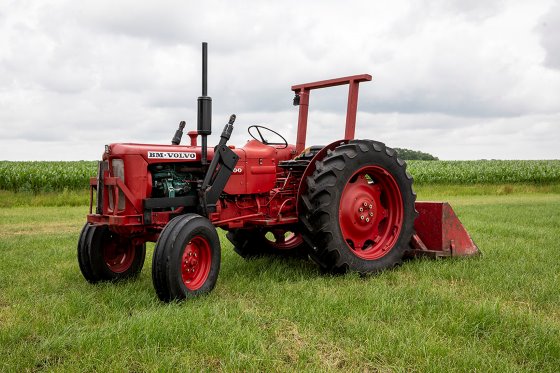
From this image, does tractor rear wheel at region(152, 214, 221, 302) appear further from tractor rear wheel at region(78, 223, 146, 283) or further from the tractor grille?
tractor rear wheel at region(78, 223, 146, 283)

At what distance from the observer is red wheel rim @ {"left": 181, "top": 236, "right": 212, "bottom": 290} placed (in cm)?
470

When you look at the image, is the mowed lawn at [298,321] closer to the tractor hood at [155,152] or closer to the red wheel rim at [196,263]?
the red wheel rim at [196,263]

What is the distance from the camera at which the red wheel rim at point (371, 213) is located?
19.1ft

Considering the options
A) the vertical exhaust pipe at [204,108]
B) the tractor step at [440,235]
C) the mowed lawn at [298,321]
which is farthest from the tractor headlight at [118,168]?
the tractor step at [440,235]

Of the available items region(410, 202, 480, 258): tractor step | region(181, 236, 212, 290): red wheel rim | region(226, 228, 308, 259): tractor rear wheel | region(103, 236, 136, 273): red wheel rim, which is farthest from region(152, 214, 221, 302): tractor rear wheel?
region(410, 202, 480, 258): tractor step

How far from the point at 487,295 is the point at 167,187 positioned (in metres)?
3.08

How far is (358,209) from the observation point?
582 centimetres

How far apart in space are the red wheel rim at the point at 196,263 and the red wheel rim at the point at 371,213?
1505 millimetres

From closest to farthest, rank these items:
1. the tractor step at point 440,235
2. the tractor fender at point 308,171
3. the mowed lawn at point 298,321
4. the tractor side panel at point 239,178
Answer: the mowed lawn at point 298,321 < the tractor side panel at point 239,178 < the tractor fender at point 308,171 < the tractor step at point 440,235

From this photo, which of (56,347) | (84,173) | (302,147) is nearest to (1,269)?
(56,347)

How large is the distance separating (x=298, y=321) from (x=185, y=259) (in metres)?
1.22

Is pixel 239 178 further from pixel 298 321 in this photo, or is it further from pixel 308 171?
pixel 298 321

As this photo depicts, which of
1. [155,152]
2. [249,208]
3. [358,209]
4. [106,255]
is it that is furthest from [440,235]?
[106,255]

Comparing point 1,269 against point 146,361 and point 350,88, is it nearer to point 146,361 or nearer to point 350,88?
point 146,361
